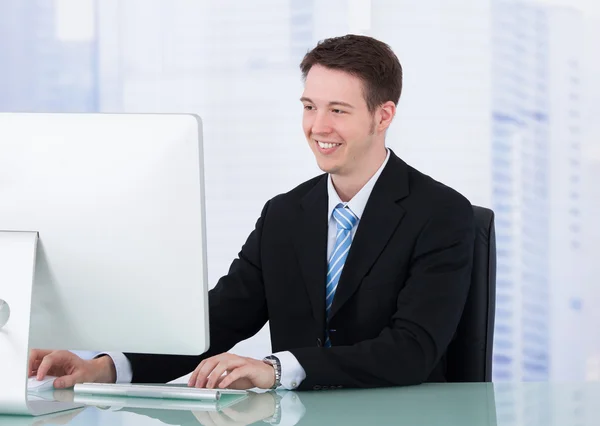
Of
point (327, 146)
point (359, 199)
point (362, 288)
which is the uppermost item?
point (327, 146)

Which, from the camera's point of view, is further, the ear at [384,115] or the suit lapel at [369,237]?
the ear at [384,115]

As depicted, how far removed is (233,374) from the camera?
174cm

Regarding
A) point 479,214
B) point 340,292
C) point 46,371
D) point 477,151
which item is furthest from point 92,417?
point 477,151

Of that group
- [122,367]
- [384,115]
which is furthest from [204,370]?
[384,115]

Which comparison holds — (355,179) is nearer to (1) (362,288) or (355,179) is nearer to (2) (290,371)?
(1) (362,288)

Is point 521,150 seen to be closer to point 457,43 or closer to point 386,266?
point 457,43

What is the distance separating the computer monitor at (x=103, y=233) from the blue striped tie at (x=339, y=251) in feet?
2.37

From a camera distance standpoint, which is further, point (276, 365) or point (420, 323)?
point (420, 323)

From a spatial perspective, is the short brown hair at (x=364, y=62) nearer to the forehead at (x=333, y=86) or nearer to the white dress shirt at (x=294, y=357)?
the forehead at (x=333, y=86)

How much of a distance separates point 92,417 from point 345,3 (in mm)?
3077

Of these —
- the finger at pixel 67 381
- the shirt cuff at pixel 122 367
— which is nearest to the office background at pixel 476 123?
the shirt cuff at pixel 122 367

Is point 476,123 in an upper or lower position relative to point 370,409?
upper

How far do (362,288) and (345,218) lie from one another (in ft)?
0.63

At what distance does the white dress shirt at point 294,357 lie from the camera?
184 centimetres
